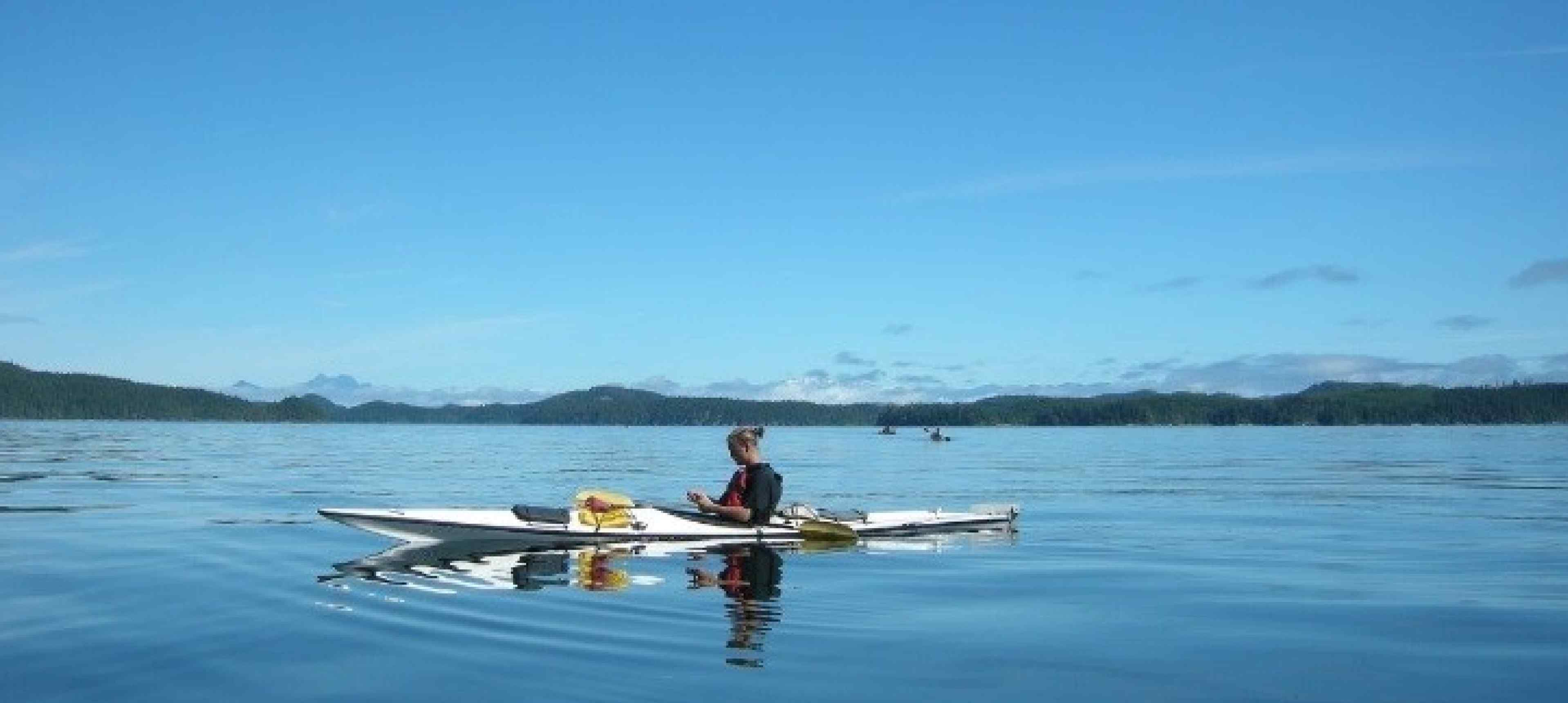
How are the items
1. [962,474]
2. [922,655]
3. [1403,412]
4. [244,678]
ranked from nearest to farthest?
[244,678] → [922,655] → [962,474] → [1403,412]

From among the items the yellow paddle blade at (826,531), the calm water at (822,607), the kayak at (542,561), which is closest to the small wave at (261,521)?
the calm water at (822,607)

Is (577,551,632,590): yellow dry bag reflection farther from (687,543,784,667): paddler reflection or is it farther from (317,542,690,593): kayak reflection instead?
(687,543,784,667): paddler reflection

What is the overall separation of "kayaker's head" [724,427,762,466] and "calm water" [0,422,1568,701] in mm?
1608

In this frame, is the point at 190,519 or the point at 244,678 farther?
the point at 190,519

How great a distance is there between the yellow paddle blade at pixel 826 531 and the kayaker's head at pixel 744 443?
154cm

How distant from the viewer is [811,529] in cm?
2114

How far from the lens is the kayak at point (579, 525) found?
63.7 feet

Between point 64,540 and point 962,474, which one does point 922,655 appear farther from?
point 962,474

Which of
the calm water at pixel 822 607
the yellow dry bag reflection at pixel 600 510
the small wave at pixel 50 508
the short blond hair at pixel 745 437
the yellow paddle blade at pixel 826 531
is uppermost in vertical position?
the short blond hair at pixel 745 437

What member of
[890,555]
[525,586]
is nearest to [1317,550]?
[890,555]

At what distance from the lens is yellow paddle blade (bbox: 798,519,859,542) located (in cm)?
2111

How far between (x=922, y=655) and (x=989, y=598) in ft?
13.1

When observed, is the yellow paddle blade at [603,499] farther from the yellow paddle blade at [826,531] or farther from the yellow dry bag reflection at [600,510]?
the yellow paddle blade at [826,531]

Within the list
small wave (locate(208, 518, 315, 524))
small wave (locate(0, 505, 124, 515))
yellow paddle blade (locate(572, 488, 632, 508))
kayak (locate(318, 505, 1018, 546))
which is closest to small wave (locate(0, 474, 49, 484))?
small wave (locate(0, 505, 124, 515))
